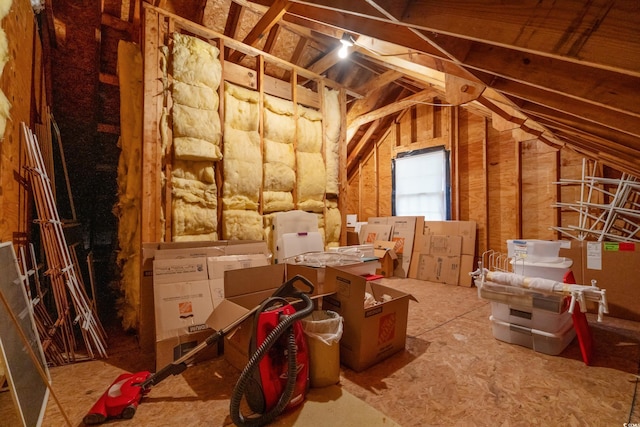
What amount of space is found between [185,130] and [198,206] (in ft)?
2.33

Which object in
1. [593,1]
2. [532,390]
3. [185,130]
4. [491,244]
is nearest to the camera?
[593,1]

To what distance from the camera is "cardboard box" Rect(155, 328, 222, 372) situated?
5.94 ft

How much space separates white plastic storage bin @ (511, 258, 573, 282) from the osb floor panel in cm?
53

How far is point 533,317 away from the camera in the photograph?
202 centimetres

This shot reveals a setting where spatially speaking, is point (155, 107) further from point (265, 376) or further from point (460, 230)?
point (460, 230)

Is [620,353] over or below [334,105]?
below

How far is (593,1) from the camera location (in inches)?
28.7

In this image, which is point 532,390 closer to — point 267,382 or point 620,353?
point 620,353

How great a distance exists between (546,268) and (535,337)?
541mm

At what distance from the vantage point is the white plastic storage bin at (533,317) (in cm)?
196

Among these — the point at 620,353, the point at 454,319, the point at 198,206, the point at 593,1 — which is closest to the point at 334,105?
the point at 198,206

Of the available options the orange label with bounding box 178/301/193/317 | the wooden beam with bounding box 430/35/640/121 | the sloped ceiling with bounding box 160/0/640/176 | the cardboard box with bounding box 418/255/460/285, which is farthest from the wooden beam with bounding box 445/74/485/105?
the cardboard box with bounding box 418/255/460/285

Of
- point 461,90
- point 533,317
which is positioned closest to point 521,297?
point 533,317

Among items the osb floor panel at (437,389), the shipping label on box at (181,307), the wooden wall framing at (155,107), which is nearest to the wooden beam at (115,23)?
the wooden wall framing at (155,107)
